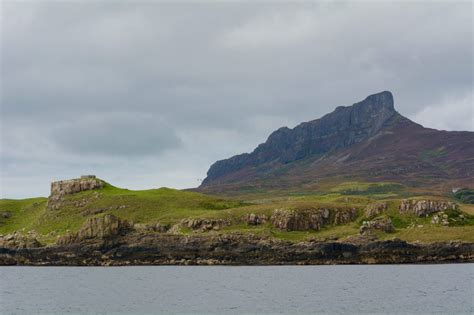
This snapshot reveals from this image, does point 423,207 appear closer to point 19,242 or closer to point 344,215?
point 344,215

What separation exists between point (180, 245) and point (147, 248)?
27.2 ft

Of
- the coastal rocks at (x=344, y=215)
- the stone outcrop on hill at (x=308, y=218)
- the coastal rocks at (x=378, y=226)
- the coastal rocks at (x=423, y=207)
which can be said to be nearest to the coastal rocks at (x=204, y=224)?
Answer: the stone outcrop on hill at (x=308, y=218)

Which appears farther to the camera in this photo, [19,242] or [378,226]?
[19,242]

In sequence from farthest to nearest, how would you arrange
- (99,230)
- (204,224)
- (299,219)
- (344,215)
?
(344,215) → (204,224) → (299,219) → (99,230)

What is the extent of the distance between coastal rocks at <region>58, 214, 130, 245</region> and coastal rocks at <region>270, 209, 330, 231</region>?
137 ft

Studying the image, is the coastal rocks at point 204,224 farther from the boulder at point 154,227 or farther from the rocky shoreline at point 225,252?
the rocky shoreline at point 225,252

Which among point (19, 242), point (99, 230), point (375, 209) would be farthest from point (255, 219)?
point (19, 242)

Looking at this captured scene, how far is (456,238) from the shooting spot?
497 ft

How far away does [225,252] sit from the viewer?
153750 mm

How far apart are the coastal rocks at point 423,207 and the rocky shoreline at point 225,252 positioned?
1281 inches

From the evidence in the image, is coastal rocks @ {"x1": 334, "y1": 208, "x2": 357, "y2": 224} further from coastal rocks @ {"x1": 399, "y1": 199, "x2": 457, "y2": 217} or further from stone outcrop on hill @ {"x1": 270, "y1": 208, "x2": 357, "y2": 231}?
coastal rocks @ {"x1": 399, "y1": 199, "x2": 457, "y2": 217}

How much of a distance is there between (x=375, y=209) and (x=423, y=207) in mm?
13257
